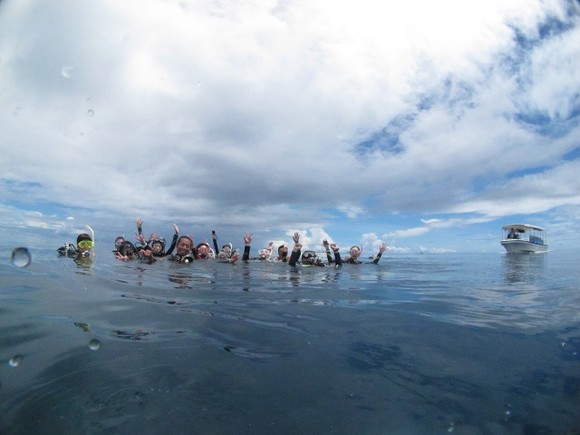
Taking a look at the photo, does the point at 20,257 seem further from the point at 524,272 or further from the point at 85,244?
the point at 524,272

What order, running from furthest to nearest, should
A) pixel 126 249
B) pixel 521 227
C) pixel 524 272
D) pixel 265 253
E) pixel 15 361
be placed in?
A: pixel 521 227
pixel 265 253
pixel 126 249
pixel 524 272
pixel 15 361

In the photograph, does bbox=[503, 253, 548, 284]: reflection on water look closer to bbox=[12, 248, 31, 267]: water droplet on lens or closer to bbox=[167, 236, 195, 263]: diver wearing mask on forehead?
bbox=[12, 248, 31, 267]: water droplet on lens

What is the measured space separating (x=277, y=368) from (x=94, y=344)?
2.49 meters

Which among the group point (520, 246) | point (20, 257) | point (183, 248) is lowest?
point (20, 257)

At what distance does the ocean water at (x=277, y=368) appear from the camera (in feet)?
9.78

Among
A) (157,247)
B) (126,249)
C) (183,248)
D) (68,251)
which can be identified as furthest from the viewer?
(157,247)

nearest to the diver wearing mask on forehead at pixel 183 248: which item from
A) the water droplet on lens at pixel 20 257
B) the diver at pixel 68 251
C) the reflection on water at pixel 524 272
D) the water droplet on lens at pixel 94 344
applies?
the diver at pixel 68 251

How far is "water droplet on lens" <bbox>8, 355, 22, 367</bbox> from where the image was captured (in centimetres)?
366

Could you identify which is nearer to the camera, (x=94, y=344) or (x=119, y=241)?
(x=94, y=344)

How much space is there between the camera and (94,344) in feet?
14.3

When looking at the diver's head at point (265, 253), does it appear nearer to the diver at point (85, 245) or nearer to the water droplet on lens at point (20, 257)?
the diver at point (85, 245)

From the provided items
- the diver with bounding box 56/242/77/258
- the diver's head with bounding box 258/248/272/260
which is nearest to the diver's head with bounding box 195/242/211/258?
the diver's head with bounding box 258/248/272/260

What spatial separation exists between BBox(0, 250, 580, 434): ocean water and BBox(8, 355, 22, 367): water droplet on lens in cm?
2

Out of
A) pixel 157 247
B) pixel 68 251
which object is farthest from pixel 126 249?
pixel 68 251
